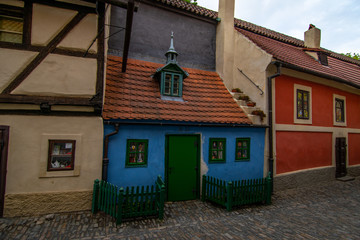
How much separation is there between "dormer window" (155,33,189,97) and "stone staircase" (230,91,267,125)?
269 cm

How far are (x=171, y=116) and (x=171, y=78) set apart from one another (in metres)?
1.80

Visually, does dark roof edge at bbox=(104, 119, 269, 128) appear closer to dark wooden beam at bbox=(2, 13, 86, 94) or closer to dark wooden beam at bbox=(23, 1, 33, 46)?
dark wooden beam at bbox=(2, 13, 86, 94)

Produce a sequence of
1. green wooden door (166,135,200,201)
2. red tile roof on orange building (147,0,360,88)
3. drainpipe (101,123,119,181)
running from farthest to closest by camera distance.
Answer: red tile roof on orange building (147,0,360,88) → green wooden door (166,135,200,201) → drainpipe (101,123,119,181)

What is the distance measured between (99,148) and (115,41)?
4.72 m

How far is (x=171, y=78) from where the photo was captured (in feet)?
26.2

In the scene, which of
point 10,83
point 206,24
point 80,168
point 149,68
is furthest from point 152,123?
point 206,24

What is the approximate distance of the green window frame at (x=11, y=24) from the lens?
560cm

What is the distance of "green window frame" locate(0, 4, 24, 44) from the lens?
220 inches

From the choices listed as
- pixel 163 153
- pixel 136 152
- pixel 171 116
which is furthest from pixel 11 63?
pixel 163 153

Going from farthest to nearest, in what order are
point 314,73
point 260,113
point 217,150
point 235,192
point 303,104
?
point 303,104 → point 314,73 → point 260,113 → point 217,150 → point 235,192

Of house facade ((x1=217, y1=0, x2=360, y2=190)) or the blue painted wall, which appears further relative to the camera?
house facade ((x1=217, y1=0, x2=360, y2=190))

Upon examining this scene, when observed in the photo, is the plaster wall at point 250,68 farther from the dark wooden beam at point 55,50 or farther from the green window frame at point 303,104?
the dark wooden beam at point 55,50

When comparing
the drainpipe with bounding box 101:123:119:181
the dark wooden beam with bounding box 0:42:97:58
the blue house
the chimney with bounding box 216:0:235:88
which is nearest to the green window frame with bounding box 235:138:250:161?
the blue house

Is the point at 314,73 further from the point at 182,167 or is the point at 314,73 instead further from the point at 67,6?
the point at 67,6
